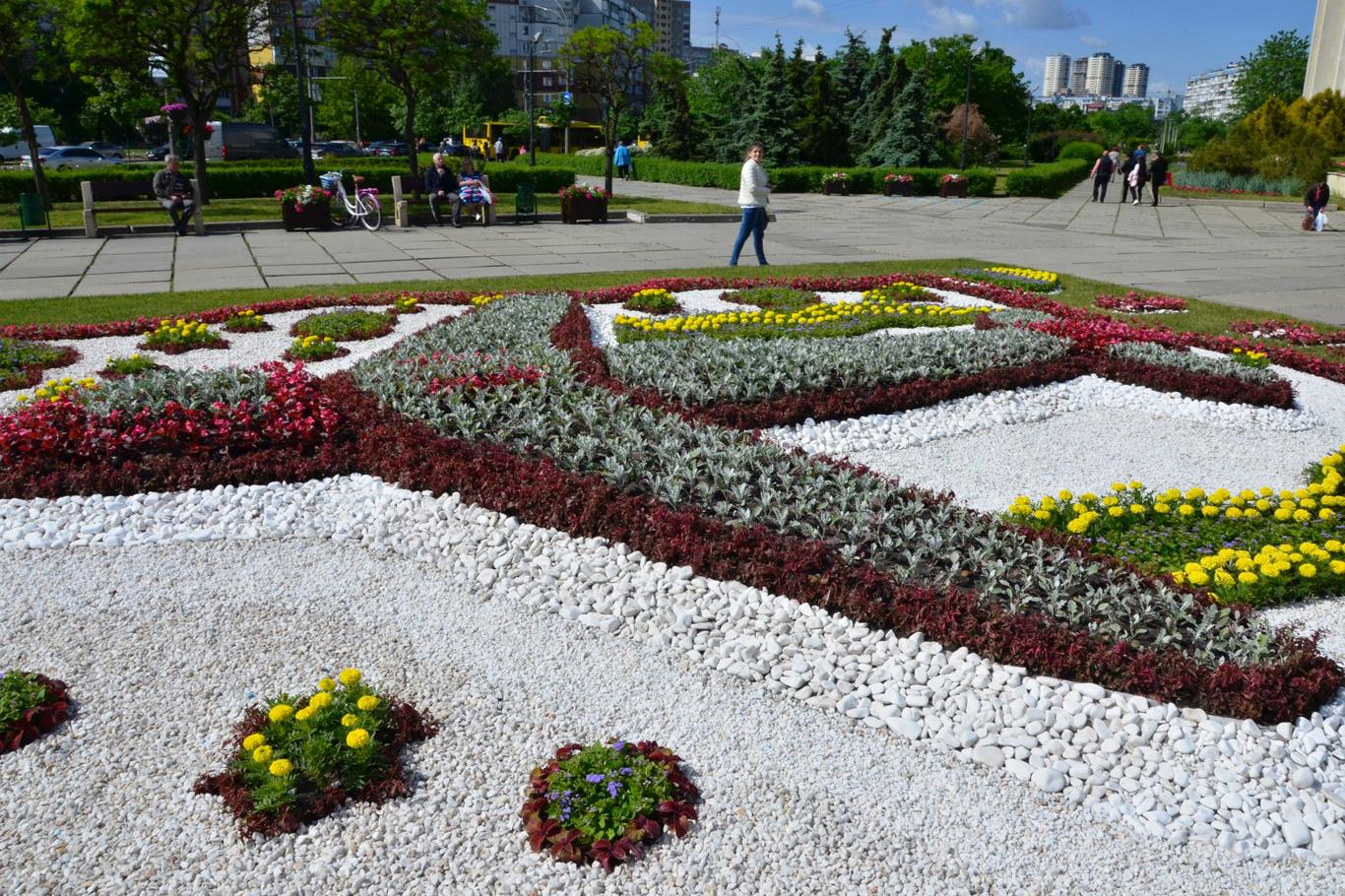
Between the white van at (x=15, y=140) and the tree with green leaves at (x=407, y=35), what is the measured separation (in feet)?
109

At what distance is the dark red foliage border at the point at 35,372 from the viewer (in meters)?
7.34

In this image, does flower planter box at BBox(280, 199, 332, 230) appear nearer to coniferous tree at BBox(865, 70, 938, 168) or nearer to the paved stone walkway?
the paved stone walkway

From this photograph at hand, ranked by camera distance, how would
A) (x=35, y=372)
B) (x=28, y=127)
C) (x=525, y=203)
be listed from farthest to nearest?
(x=525, y=203) < (x=28, y=127) < (x=35, y=372)

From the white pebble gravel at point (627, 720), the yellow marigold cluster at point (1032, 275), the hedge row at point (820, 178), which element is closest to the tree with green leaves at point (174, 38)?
the hedge row at point (820, 178)

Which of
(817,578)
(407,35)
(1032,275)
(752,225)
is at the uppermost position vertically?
(407,35)

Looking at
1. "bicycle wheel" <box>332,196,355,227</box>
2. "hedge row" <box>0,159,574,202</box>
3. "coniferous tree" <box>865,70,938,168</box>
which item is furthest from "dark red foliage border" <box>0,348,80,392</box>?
"coniferous tree" <box>865,70,938,168</box>

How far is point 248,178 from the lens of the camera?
2466cm

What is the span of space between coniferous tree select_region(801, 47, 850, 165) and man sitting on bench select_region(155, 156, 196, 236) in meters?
24.6

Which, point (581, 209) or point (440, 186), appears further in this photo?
point (581, 209)

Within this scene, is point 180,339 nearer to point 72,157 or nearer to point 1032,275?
point 1032,275

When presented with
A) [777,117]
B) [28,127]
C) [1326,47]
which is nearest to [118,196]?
[28,127]

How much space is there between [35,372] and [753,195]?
8.29 m

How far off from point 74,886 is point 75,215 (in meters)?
20.8

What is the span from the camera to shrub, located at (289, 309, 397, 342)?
898 centimetres
